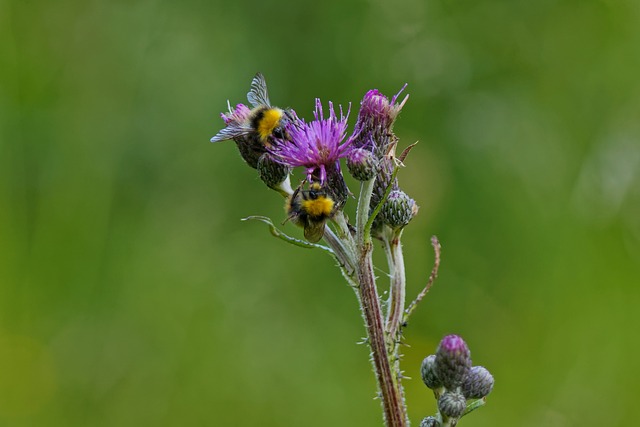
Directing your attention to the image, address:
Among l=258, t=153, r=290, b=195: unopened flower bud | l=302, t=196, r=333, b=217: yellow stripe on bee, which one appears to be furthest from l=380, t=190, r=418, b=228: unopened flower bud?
l=258, t=153, r=290, b=195: unopened flower bud

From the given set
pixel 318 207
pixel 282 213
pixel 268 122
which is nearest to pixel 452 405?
pixel 318 207

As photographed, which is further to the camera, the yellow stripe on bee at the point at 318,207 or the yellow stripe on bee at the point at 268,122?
the yellow stripe on bee at the point at 268,122

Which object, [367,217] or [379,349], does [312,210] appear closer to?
[367,217]

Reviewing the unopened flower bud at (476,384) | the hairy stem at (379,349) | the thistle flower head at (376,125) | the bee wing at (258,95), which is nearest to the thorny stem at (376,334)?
the hairy stem at (379,349)

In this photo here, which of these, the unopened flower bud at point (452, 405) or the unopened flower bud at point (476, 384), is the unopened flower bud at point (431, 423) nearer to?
the unopened flower bud at point (452, 405)

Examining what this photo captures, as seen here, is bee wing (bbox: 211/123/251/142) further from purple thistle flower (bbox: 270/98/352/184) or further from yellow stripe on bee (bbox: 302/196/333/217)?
yellow stripe on bee (bbox: 302/196/333/217)

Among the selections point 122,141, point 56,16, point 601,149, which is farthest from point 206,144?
point 601,149

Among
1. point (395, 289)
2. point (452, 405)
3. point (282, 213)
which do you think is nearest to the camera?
point (452, 405)
